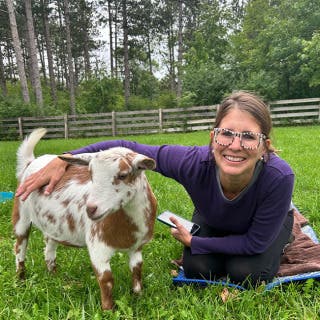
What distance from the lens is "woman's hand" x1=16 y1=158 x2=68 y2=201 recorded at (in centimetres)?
279

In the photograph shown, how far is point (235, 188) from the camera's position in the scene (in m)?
2.74

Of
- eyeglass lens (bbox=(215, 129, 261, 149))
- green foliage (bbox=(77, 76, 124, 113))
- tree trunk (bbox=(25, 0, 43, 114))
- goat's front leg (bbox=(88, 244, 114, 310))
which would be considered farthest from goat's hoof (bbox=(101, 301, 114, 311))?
green foliage (bbox=(77, 76, 124, 113))

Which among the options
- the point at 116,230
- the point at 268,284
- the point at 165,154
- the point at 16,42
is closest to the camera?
the point at 116,230

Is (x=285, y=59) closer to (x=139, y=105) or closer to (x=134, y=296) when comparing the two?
(x=139, y=105)

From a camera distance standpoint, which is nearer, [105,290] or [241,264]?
[105,290]

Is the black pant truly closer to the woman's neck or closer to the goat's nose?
the woman's neck

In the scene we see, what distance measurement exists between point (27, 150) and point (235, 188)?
1.85 metres

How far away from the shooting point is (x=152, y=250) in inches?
138

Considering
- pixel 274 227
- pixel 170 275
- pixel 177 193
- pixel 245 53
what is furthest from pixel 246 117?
pixel 245 53

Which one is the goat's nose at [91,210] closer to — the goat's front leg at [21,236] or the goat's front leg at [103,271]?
the goat's front leg at [103,271]

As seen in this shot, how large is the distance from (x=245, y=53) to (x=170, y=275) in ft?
66.4

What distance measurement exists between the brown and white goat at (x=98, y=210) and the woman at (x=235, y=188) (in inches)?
7.8

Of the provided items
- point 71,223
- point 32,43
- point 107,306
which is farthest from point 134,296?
point 32,43

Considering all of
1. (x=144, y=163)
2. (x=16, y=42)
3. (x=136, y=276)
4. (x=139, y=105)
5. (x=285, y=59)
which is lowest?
(x=139, y=105)
